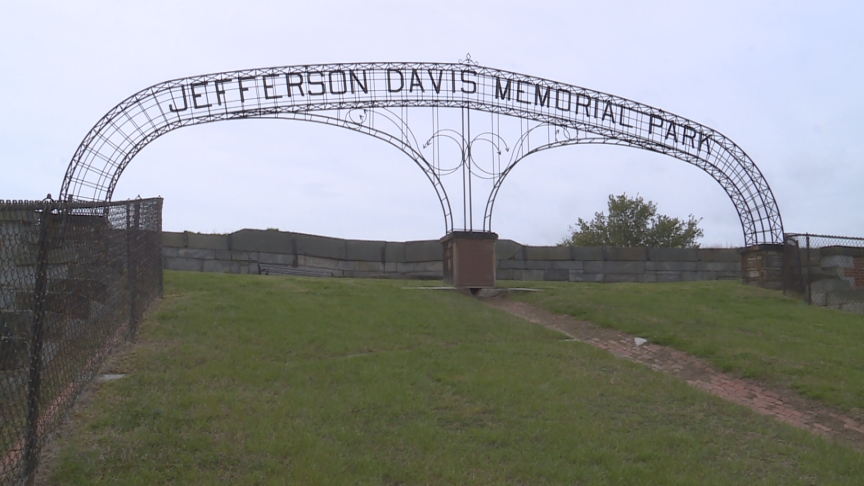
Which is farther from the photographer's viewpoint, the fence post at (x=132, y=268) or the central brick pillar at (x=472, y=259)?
the central brick pillar at (x=472, y=259)

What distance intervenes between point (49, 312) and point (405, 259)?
46.1 ft

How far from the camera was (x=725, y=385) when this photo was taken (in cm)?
905

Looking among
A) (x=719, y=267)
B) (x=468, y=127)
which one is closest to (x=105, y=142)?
(x=468, y=127)

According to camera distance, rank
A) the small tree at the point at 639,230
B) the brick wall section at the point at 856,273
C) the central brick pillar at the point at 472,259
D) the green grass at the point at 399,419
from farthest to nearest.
→ the small tree at the point at 639,230
the brick wall section at the point at 856,273
the central brick pillar at the point at 472,259
the green grass at the point at 399,419

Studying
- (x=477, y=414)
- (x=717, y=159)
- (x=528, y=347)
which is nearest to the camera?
(x=477, y=414)

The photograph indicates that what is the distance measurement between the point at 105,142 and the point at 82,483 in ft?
38.5

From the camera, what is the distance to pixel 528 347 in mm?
9984

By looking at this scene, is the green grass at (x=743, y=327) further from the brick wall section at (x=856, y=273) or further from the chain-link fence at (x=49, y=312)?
the chain-link fence at (x=49, y=312)

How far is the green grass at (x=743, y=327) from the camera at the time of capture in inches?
362

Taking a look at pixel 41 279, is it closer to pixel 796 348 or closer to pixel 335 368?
pixel 335 368

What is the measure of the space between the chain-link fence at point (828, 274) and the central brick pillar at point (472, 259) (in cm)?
680

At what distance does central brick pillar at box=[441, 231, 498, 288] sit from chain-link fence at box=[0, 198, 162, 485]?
8.75 m

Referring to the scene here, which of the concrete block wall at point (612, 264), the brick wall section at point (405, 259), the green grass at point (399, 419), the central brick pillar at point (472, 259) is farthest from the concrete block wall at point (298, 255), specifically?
the green grass at point (399, 419)

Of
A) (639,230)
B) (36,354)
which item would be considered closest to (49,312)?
(36,354)
